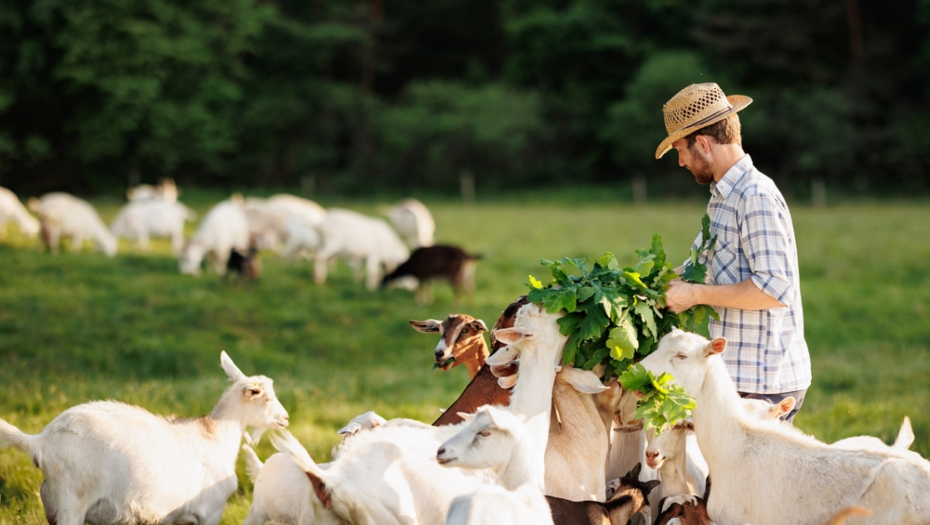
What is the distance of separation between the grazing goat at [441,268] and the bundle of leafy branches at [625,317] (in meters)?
11.6

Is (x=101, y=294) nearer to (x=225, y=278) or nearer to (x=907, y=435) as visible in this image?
(x=225, y=278)

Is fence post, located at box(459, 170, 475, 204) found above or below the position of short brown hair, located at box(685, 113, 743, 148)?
below

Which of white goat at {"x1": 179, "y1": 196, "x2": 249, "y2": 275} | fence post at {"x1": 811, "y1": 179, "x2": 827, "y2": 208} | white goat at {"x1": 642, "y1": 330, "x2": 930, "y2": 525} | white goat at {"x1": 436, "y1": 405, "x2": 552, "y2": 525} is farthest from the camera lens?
fence post at {"x1": 811, "y1": 179, "x2": 827, "y2": 208}

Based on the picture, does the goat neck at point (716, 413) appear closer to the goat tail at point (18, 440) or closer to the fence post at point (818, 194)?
the goat tail at point (18, 440)

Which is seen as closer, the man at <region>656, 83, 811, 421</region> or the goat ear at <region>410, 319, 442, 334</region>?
the man at <region>656, 83, 811, 421</region>

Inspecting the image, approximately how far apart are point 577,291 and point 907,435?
6.30 ft

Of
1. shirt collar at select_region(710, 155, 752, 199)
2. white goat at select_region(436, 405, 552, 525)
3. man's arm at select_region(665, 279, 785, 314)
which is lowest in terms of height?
white goat at select_region(436, 405, 552, 525)

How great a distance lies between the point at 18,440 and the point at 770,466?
386 centimetres

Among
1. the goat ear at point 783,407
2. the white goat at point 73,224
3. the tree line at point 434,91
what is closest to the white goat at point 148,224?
the white goat at point 73,224

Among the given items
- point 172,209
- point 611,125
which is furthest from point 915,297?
point 611,125

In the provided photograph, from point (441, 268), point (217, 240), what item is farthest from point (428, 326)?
point (217, 240)

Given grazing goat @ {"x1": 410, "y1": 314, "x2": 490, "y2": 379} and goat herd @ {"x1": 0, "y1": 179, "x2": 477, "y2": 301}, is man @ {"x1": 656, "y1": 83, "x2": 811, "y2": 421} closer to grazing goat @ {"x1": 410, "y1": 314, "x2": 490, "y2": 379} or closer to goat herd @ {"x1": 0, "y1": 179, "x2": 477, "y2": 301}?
grazing goat @ {"x1": 410, "y1": 314, "x2": 490, "y2": 379}

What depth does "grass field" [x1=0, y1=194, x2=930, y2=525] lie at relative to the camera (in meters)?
8.41

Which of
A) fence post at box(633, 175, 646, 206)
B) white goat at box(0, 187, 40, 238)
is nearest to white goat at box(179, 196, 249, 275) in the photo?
white goat at box(0, 187, 40, 238)
